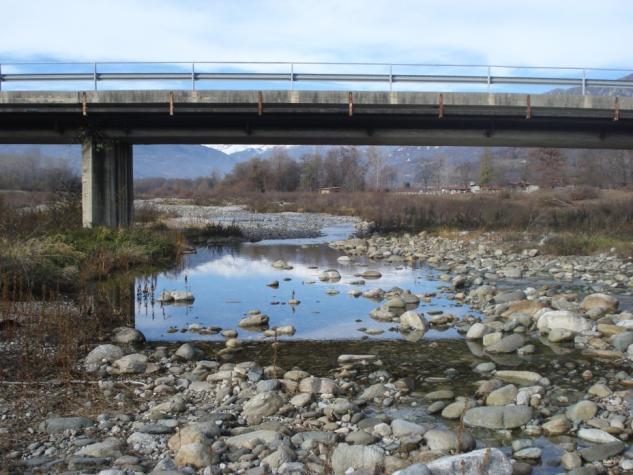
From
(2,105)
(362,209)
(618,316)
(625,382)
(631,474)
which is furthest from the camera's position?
(362,209)

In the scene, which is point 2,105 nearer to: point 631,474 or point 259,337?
point 259,337

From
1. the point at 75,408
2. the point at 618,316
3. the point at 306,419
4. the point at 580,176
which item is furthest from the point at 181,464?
the point at 580,176

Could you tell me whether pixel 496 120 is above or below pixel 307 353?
above

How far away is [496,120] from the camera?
24.1 meters

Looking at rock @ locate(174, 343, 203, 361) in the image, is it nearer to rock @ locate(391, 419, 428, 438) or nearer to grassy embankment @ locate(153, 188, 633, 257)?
rock @ locate(391, 419, 428, 438)

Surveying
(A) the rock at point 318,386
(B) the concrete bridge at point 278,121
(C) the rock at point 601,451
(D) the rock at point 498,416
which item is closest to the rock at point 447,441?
(D) the rock at point 498,416

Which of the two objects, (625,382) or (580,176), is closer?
(625,382)

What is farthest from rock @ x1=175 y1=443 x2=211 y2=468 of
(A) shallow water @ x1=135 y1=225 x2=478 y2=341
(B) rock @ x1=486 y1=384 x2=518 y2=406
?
(A) shallow water @ x1=135 y1=225 x2=478 y2=341

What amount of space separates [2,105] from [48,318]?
1517 cm

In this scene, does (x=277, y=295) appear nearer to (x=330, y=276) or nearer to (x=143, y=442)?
(x=330, y=276)

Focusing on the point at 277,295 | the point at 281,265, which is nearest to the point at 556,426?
the point at 277,295

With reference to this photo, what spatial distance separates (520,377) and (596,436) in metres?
2.03

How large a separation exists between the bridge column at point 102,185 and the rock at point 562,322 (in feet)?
60.1

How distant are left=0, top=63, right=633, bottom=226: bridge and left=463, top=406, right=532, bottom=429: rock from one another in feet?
54.6
